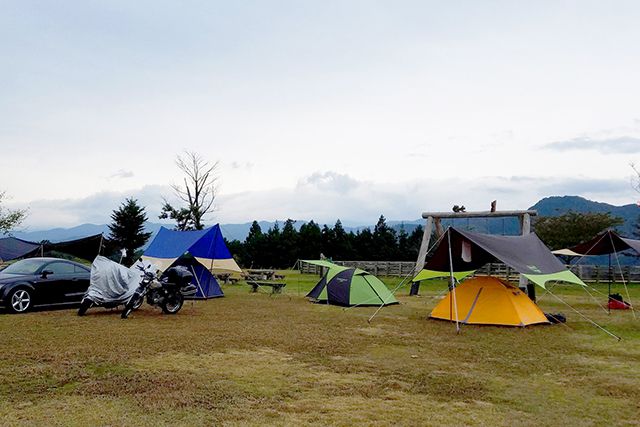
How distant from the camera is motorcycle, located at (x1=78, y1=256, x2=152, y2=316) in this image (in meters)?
11.4

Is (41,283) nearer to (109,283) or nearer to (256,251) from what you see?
(109,283)

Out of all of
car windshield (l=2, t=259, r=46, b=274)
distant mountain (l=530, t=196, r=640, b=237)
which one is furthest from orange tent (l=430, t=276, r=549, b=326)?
distant mountain (l=530, t=196, r=640, b=237)

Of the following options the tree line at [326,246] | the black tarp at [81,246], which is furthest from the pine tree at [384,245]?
the black tarp at [81,246]

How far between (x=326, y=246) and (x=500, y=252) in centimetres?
2757

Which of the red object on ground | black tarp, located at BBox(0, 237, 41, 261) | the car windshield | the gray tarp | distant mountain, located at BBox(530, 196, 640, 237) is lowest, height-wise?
the red object on ground

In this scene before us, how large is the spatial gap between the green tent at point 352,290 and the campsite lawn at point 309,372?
8.66 ft

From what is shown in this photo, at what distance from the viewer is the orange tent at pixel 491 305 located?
10602 mm

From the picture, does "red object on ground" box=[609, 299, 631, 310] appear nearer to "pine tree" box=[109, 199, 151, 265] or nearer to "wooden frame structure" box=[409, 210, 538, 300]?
"wooden frame structure" box=[409, 210, 538, 300]

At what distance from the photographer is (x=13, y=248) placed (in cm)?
2242

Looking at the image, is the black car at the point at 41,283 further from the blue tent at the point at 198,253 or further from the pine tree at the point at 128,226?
the pine tree at the point at 128,226

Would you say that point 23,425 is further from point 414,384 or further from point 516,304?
point 516,304

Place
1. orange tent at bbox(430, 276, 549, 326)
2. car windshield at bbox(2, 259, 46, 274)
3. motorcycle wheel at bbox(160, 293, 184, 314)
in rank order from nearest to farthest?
orange tent at bbox(430, 276, 549, 326), car windshield at bbox(2, 259, 46, 274), motorcycle wheel at bbox(160, 293, 184, 314)

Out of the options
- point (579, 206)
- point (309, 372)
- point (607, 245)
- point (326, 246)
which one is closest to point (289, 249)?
point (326, 246)

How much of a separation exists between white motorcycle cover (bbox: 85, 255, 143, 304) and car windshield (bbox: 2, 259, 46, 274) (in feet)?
4.65
